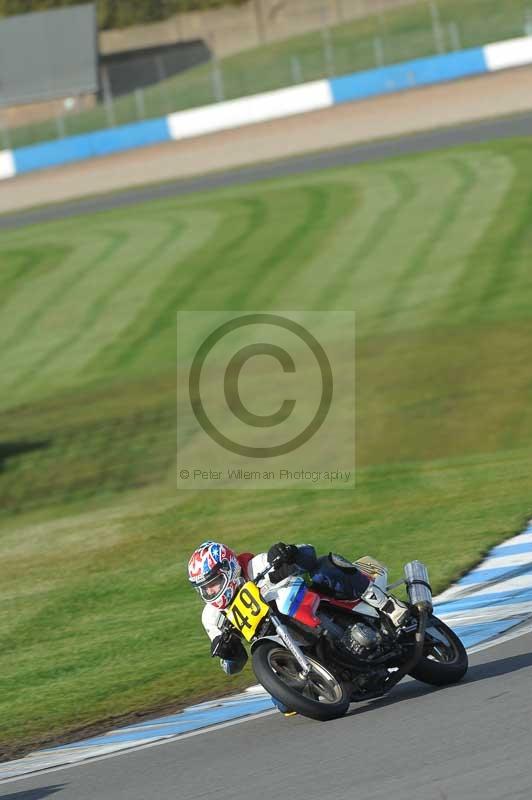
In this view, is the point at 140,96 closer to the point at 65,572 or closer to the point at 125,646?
the point at 65,572

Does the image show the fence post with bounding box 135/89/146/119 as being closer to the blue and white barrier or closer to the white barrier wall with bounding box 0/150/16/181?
the blue and white barrier

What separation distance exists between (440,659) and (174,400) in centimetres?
1392

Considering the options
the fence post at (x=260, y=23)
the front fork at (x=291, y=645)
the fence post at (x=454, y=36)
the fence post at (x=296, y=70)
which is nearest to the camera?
the front fork at (x=291, y=645)

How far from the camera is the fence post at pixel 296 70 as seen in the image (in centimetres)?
4772

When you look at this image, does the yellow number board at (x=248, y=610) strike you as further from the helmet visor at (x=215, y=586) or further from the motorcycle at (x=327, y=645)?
the helmet visor at (x=215, y=586)

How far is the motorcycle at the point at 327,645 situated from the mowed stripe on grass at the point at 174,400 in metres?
1.77

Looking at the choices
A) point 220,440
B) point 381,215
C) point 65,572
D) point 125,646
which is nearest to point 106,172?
point 381,215

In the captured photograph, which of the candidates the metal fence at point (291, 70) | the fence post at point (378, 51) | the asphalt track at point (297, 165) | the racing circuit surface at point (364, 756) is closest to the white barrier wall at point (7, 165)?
the metal fence at point (291, 70)

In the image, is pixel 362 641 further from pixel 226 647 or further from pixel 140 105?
pixel 140 105

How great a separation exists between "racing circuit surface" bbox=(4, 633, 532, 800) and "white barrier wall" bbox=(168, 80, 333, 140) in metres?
39.3

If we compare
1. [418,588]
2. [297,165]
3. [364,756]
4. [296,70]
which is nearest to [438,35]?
[296,70]

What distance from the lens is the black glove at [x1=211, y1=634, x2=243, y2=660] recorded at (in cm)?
786

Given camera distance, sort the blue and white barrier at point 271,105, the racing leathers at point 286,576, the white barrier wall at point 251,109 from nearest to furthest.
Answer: the racing leathers at point 286,576
the blue and white barrier at point 271,105
the white barrier wall at point 251,109

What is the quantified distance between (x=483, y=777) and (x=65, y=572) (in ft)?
28.7
